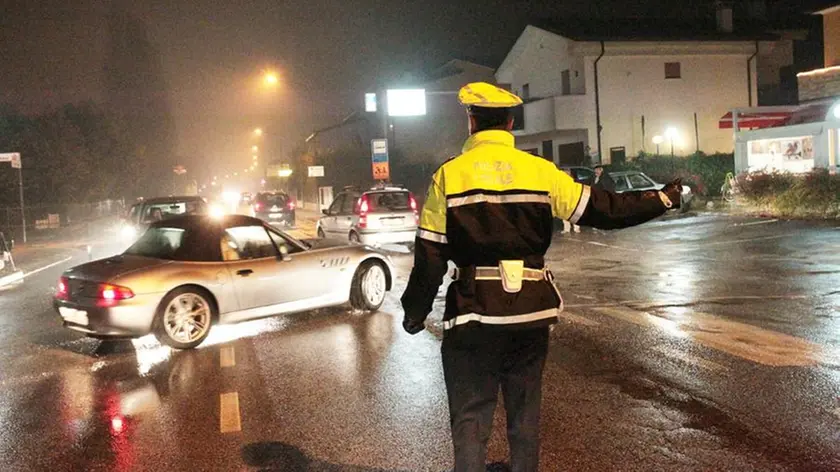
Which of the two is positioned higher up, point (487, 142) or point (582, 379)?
point (487, 142)

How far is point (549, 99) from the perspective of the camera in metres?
37.7

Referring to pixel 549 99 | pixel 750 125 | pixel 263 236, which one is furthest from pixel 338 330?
pixel 549 99

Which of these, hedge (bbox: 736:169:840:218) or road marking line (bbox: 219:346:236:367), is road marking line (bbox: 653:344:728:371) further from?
hedge (bbox: 736:169:840:218)

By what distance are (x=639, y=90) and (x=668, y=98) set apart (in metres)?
1.42

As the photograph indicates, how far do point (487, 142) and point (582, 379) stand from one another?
145 inches

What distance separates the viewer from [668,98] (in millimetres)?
38500

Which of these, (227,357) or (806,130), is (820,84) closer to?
(806,130)

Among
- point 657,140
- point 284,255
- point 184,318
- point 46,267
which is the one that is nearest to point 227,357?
point 184,318

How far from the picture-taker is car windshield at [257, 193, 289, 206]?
33625 mm

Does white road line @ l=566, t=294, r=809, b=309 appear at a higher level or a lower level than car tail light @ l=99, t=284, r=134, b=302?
lower

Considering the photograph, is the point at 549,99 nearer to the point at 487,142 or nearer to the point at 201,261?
the point at 201,261

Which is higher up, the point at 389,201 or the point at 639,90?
the point at 639,90

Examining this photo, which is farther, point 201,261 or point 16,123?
A: point 16,123

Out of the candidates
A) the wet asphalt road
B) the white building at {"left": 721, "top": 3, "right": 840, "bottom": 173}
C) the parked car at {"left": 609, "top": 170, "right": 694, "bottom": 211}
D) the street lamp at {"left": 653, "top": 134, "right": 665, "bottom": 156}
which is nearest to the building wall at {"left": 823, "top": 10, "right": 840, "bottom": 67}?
the white building at {"left": 721, "top": 3, "right": 840, "bottom": 173}
